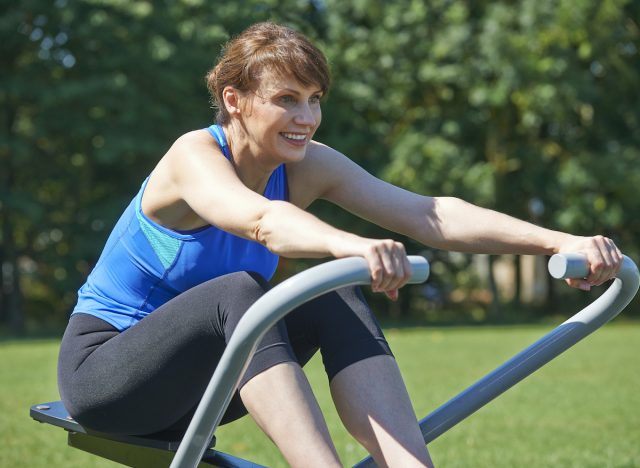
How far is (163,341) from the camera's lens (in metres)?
2.32

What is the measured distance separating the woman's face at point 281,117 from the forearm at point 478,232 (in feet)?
1.37

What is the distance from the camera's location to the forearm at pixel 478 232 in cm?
256

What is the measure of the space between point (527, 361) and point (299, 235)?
85 cm

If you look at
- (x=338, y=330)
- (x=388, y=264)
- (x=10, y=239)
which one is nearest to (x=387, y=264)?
(x=388, y=264)

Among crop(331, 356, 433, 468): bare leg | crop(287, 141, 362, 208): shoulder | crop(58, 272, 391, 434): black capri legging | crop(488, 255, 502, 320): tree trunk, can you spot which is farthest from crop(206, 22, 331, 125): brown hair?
crop(488, 255, 502, 320): tree trunk

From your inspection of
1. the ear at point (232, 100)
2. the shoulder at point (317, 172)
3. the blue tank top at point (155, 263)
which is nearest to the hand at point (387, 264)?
the blue tank top at point (155, 263)

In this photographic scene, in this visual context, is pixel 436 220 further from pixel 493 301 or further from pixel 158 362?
pixel 493 301

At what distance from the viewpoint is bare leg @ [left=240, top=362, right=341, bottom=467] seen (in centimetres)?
215

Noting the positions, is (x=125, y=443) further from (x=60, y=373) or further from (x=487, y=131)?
(x=487, y=131)

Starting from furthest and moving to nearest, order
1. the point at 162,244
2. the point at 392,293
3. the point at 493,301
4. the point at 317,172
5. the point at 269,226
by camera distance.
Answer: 1. the point at 493,301
2. the point at 317,172
3. the point at 162,244
4. the point at 269,226
5. the point at 392,293

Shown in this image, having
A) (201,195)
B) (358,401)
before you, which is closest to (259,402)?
(358,401)

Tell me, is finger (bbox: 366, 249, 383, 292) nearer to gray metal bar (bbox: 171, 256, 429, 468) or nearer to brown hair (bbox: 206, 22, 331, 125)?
gray metal bar (bbox: 171, 256, 429, 468)

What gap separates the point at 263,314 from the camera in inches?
75.5

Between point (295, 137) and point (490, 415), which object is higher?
point (295, 137)
